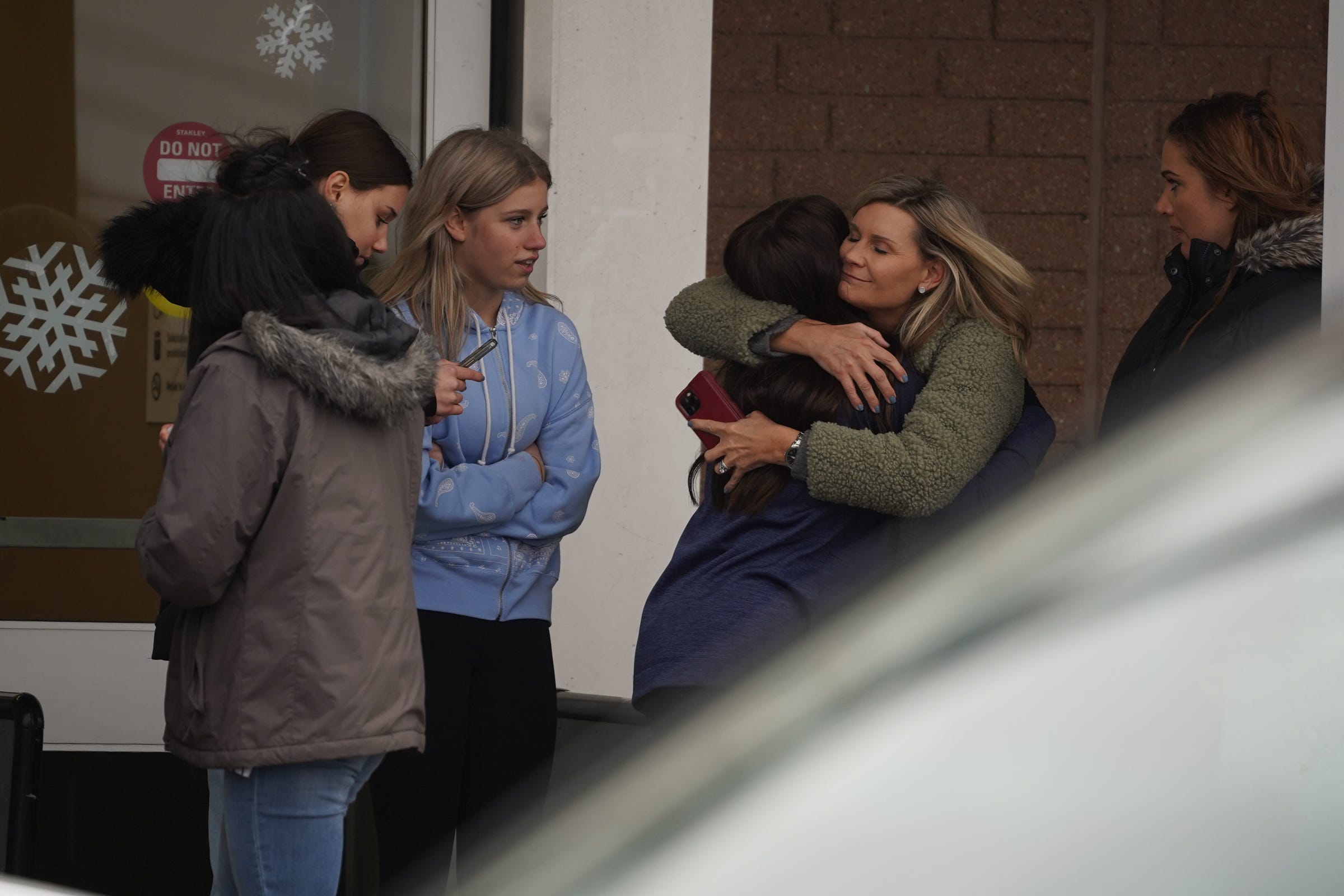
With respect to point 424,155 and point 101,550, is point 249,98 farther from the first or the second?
point 101,550

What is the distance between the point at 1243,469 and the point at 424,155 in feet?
12.4

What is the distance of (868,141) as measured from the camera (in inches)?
187

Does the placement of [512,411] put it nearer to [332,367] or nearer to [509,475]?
[509,475]

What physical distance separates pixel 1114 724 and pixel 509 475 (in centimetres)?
212

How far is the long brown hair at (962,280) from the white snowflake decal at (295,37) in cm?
223

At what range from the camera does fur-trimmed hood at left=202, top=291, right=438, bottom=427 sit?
2371 mm

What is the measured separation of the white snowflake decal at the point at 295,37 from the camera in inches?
172

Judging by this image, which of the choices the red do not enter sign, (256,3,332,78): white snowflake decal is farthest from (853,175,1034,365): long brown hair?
the red do not enter sign

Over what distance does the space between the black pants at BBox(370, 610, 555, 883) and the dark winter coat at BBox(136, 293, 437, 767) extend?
1.59 feet

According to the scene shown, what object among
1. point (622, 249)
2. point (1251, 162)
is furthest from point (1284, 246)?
point (622, 249)

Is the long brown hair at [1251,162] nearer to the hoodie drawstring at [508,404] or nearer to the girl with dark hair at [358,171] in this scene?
the hoodie drawstring at [508,404]

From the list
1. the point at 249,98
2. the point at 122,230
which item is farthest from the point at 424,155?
the point at 122,230

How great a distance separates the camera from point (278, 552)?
93.9 inches

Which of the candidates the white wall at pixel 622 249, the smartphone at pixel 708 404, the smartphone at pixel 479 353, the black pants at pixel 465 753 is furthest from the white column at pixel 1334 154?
the white wall at pixel 622 249
